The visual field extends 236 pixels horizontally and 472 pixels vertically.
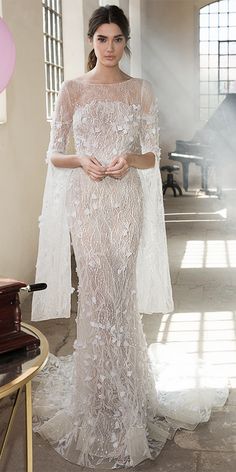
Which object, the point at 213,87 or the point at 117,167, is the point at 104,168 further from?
the point at 213,87

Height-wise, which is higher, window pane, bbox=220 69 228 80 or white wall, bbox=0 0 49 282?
window pane, bbox=220 69 228 80

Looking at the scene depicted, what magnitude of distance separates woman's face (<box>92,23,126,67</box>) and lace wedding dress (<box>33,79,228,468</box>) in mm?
114

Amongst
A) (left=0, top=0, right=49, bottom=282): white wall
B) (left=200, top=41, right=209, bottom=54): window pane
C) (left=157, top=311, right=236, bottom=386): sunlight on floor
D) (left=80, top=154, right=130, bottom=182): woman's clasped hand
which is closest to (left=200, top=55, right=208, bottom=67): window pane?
(left=200, top=41, right=209, bottom=54): window pane

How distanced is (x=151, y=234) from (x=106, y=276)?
0.36m

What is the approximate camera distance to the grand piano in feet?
38.9

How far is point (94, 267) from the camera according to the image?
3.19m

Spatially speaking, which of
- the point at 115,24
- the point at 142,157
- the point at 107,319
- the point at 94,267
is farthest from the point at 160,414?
the point at 115,24

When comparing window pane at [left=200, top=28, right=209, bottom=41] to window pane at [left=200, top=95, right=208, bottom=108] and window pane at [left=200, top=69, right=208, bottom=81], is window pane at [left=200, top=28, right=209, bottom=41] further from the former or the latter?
window pane at [left=200, top=95, right=208, bottom=108]

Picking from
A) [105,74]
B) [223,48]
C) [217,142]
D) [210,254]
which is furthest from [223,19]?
[105,74]

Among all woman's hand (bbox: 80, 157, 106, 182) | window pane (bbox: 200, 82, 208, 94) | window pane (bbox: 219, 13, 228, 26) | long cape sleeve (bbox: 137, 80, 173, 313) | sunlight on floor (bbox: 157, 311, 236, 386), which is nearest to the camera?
woman's hand (bbox: 80, 157, 106, 182)

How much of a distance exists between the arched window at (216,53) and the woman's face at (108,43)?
12854 mm

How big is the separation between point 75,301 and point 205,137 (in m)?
7.53

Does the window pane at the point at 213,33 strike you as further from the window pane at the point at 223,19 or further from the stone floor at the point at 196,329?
the stone floor at the point at 196,329

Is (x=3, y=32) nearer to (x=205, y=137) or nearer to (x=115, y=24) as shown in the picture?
(x=115, y=24)
